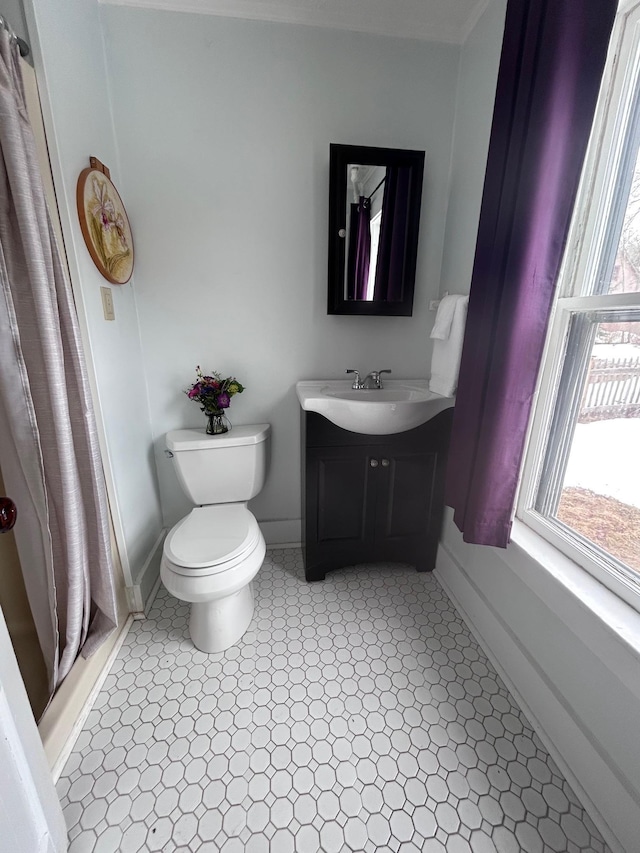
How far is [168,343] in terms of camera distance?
162cm

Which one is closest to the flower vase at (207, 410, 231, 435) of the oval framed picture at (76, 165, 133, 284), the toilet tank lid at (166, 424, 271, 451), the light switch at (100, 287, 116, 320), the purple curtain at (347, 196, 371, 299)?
the toilet tank lid at (166, 424, 271, 451)

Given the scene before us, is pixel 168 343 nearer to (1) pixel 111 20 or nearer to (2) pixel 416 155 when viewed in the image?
(1) pixel 111 20

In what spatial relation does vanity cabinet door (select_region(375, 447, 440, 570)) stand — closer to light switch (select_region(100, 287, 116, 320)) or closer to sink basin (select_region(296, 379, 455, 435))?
sink basin (select_region(296, 379, 455, 435))

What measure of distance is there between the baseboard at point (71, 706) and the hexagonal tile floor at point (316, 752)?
3cm

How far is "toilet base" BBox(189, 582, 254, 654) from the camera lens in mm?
1285

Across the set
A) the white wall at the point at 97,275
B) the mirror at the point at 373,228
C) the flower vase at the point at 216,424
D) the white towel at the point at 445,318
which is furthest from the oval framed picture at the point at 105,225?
the white towel at the point at 445,318

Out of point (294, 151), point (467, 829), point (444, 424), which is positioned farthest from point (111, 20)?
point (467, 829)

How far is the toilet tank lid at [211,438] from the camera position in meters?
1.50

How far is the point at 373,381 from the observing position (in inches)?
64.5

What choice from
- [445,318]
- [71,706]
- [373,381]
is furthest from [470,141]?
[71,706]

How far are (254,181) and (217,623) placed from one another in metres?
1.82

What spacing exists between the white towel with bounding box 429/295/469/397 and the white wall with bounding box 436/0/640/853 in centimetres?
21

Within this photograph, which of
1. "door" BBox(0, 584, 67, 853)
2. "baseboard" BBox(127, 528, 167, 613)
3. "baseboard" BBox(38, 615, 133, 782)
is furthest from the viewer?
"baseboard" BBox(127, 528, 167, 613)

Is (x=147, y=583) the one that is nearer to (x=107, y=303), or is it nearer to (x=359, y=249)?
(x=107, y=303)
